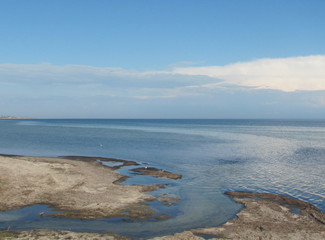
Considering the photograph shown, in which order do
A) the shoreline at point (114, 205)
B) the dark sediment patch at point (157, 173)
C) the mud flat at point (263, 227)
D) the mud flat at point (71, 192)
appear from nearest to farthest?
the mud flat at point (263, 227), the shoreline at point (114, 205), the mud flat at point (71, 192), the dark sediment patch at point (157, 173)

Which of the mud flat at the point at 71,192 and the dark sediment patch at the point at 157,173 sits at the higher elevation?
the mud flat at the point at 71,192

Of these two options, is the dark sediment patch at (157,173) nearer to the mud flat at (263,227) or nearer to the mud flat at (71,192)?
the mud flat at (71,192)

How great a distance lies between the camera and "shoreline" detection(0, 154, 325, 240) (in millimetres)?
17766

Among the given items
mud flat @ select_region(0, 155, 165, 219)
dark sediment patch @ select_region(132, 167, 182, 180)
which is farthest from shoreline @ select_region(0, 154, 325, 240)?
dark sediment patch @ select_region(132, 167, 182, 180)

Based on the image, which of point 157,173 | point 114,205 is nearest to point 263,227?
point 114,205

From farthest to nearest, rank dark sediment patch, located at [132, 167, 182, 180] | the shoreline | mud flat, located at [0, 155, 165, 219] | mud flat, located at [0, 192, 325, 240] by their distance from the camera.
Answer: dark sediment patch, located at [132, 167, 182, 180] < mud flat, located at [0, 155, 165, 219] < the shoreline < mud flat, located at [0, 192, 325, 240]

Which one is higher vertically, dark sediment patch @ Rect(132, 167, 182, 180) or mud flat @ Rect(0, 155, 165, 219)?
mud flat @ Rect(0, 155, 165, 219)

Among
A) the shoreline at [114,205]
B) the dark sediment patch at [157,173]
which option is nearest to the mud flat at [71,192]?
the shoreline at [114,205]

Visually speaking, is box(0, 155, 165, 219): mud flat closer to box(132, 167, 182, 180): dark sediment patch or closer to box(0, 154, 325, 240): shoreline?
box(0, 154, 325, 240): shoreline

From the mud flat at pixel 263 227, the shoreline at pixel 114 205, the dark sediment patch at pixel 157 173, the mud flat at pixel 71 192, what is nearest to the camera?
the mud flat at pixel 263 227

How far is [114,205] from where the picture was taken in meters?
23.3

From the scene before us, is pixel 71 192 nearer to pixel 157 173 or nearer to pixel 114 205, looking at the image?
pixel 114 205

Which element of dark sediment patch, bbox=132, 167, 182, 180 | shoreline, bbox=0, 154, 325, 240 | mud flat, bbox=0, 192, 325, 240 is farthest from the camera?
dark sediment patch, bbox=132, 167, 182, 180

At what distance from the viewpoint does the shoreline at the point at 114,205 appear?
58.3 feet
